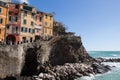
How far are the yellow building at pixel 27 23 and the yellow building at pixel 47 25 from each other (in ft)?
26.6

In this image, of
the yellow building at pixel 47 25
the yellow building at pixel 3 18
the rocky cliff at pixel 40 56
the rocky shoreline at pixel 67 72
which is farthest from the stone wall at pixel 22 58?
the yellow building at pixel 47 25

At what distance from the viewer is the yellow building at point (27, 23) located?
6544 cm

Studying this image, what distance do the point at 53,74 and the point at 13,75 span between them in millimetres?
9589

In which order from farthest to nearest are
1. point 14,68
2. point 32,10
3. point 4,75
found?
point 32,10 → point 14,68 → point 4,75

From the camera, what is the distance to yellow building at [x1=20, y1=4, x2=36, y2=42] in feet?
215

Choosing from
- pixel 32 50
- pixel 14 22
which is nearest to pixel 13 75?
pixel 32 50

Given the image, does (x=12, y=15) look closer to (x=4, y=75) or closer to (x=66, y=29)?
(x=4, y=75)

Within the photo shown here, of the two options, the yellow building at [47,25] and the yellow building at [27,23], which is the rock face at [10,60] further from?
the yellow building at [47,25]

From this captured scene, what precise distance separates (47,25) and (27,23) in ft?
44.5

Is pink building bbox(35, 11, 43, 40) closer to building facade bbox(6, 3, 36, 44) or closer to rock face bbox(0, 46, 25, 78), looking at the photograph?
building facade bbox(6, 3, 36, 44)

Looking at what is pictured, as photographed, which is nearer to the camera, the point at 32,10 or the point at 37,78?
the point at 37,78

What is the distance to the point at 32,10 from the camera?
69500mm

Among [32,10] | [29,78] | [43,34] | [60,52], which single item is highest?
[32,10]

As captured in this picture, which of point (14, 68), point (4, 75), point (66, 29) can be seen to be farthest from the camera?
point (66, 29)
